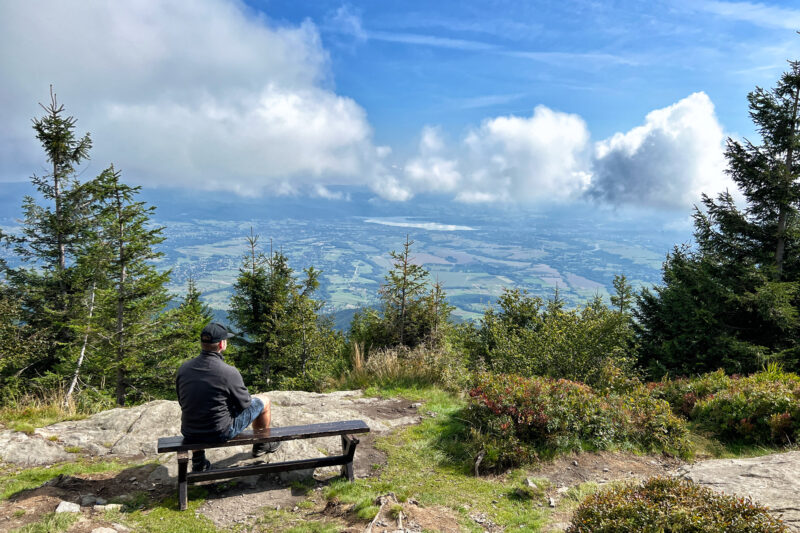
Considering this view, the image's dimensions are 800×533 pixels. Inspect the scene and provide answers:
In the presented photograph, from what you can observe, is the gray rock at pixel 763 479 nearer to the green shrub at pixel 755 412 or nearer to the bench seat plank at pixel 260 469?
the green shrub at pixel 755 412

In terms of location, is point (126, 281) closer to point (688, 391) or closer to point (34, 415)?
point (34, 415)

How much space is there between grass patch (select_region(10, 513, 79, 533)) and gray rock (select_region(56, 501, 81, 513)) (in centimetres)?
9

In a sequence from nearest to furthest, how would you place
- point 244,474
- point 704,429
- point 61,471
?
point 244,474 < point 61,471 < point 704,429

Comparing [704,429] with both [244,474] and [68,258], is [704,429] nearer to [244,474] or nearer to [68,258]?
[244,474]

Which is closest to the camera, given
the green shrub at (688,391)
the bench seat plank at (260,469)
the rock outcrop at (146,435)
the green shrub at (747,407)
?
the bench seat plank at (260,469)

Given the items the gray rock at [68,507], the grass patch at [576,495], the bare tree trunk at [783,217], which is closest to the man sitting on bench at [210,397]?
the gray rock at [68,507]

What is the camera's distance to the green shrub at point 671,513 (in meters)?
2.82

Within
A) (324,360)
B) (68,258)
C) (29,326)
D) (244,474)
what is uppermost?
(68,258)

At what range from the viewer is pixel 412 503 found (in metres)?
4.53

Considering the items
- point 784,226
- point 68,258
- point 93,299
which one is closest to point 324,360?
point 93,299

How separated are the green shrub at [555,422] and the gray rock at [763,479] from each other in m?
1.20

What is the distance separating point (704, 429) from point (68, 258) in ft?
78.0

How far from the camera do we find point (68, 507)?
4234 millimetres

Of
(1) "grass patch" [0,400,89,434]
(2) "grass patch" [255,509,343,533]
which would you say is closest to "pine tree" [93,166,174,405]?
(1) "grass patch" [0,400,89,434]
